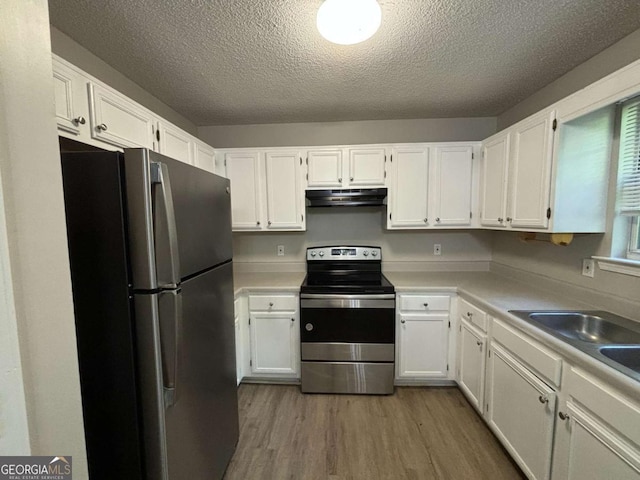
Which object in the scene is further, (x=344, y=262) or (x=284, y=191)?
(x=344, y=262)

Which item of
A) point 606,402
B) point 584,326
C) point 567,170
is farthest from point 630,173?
point 606,402

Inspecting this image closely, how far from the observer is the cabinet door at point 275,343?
7.63 feet

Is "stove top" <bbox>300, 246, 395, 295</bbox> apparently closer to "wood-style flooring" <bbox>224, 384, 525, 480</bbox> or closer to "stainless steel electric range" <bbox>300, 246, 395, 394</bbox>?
"stainless steel electric range" <bbox>300, 246, 395, 394</bbox>

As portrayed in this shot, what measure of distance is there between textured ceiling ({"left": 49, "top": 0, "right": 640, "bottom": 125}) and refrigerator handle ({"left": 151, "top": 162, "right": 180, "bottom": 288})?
3.01 feet

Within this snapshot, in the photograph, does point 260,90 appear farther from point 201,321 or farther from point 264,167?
point 201,321

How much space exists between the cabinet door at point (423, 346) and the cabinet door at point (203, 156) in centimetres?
209

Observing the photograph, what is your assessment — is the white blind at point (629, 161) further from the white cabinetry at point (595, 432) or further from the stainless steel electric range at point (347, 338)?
the stainless steel electric range at point (347, 338)

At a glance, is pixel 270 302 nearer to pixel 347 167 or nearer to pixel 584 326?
pixel 347 167

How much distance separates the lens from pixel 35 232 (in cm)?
48

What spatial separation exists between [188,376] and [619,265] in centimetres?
228

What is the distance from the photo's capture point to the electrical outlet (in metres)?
1.68

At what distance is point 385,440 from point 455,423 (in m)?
0.55

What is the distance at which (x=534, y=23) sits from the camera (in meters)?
1.39

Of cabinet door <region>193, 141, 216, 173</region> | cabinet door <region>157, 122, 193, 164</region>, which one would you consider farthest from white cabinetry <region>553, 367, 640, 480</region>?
cabinet door <region>193, 141, 216, 173</region>
